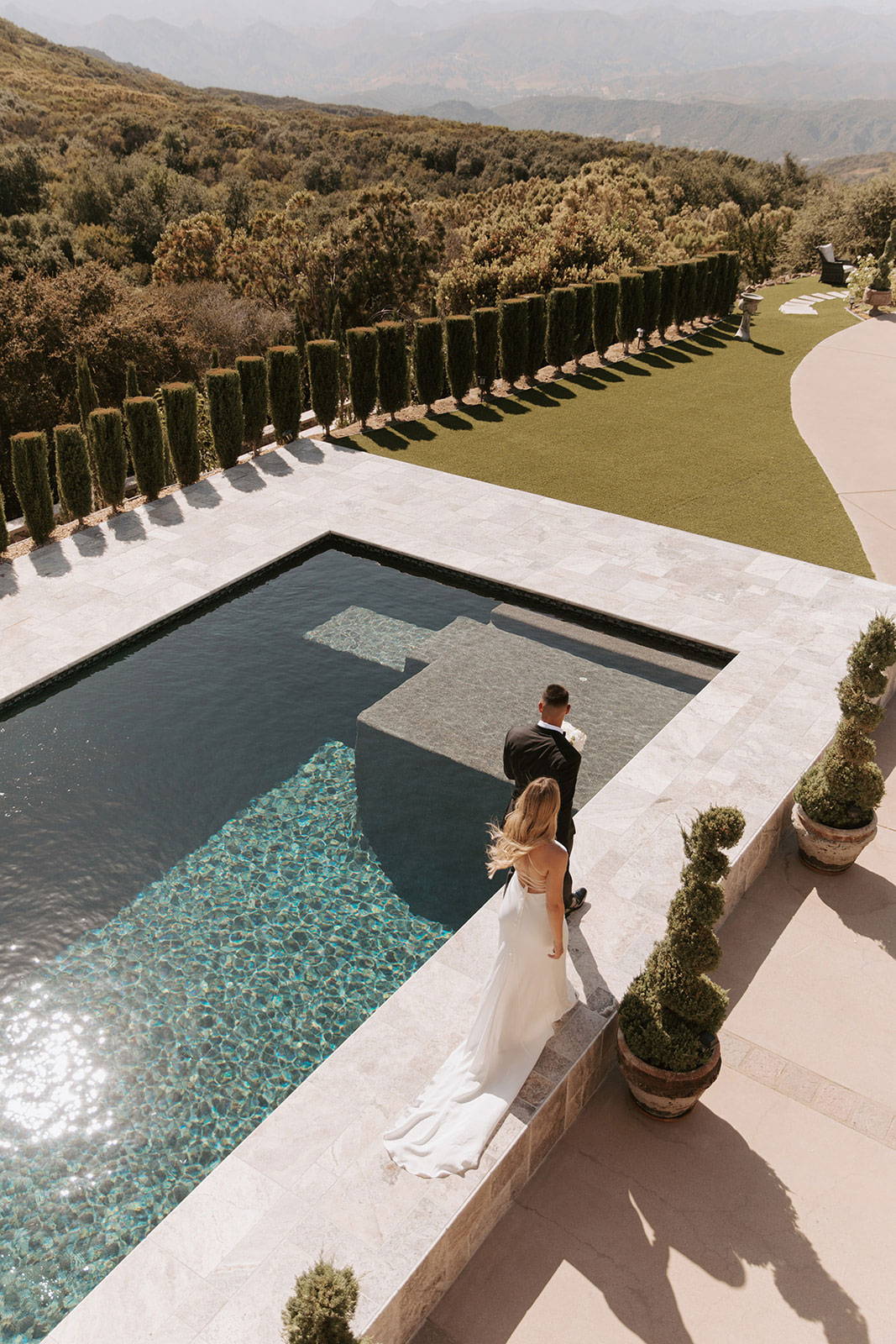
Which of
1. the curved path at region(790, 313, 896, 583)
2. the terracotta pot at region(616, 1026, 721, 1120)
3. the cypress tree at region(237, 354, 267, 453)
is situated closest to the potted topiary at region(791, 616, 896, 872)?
the terracotta pot at region(616, 1026, 721, 1120)

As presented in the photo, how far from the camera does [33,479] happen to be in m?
12.4

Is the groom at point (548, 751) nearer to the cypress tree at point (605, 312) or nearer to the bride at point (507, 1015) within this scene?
the bride at point (507, 1015)

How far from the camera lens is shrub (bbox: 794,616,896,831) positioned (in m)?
6.92

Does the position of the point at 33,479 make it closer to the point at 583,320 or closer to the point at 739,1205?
the point at 739,1205

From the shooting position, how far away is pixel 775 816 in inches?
293

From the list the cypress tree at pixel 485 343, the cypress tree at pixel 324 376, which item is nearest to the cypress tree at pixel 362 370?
the cypress tree at pixel 324 376

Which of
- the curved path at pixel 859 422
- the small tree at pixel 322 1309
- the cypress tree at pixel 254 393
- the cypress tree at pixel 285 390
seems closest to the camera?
the small tree at pixel 322 1309

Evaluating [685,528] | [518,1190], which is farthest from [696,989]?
[685,528]

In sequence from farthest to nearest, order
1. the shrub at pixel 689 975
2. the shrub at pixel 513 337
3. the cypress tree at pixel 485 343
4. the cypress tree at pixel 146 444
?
the shrub at pixel 513 337 → the cypress tree at pixel 485 343 → the cypress tree at pixel 146 444 → the shrub at pixel 689 975

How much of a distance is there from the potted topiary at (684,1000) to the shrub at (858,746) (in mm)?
2475

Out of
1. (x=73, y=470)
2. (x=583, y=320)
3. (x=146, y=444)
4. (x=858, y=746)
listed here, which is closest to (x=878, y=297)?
(x=583, y=320)

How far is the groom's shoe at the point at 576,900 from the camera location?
6.41m

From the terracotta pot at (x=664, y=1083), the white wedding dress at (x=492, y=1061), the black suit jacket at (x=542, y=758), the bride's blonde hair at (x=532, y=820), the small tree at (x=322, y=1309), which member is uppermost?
the bride's blonde hair at (x=532, y=820)

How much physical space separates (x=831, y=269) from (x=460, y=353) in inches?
847
